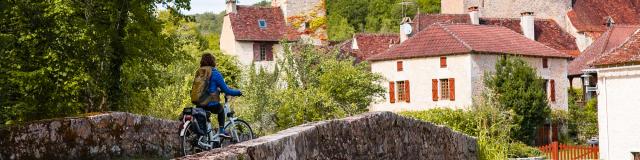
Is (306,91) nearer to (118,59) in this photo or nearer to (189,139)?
(118,59)

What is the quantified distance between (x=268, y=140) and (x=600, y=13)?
7273cm

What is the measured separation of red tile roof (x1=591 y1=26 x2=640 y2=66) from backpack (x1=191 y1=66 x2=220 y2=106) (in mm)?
25354

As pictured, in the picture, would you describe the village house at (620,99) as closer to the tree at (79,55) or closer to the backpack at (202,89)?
the tree at (79,55)

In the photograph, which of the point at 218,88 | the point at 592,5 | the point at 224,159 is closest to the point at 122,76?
the point at 218,88

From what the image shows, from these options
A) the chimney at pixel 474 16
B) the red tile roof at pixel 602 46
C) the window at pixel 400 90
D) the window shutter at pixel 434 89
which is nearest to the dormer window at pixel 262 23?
the chimney at pixel 474 16

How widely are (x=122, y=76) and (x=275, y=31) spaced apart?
138 ft

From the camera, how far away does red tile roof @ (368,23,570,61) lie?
53312 mm

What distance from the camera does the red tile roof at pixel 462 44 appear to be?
5331cm

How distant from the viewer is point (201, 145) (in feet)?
40.8

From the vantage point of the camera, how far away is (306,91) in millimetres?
44875

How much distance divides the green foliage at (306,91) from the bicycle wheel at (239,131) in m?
27.2

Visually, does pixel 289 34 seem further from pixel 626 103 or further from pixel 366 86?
pixel 626 103

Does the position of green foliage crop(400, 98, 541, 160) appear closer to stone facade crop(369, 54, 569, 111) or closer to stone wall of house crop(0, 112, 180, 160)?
stone facade crop(369, 54, 569, 111)

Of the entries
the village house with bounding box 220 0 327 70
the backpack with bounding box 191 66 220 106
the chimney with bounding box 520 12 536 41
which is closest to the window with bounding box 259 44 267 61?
the village house with bounding box 220 0 327 70
